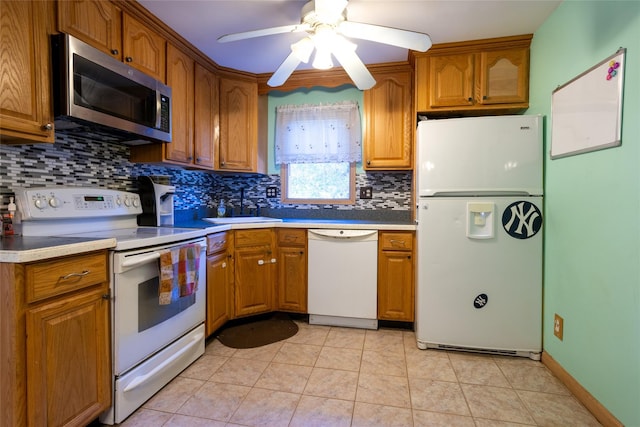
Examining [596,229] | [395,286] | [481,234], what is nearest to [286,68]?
[481,234]

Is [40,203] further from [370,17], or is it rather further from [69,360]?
[370,17]

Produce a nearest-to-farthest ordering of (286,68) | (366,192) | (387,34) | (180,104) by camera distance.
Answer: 1. (387,34)
2. (286,68)
3. (180,104)
4. (366,192)

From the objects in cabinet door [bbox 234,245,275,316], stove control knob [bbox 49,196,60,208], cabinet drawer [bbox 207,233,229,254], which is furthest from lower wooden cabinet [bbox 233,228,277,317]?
stove control knob [bbox 49,196,60,208]

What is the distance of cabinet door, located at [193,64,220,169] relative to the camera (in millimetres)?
2439

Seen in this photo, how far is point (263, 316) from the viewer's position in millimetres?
2689

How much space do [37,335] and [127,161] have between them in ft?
4.50

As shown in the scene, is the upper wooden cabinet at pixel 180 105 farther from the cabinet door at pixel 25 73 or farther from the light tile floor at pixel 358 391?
the light tile floor at pixel 358 391

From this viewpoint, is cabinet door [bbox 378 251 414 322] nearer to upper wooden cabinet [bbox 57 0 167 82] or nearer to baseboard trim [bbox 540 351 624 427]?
baseboard trim [bbox 540 351 624 427]

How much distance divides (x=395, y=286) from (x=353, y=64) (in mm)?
1637

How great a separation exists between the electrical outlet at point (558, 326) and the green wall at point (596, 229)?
0.12 feet

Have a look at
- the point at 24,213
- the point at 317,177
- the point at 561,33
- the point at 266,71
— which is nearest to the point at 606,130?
the point at 561,33

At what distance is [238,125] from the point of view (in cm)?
279

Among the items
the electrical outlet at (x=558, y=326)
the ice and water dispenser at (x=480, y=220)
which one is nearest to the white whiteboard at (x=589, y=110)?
the ice and water dispenser at (x=480, y=220)

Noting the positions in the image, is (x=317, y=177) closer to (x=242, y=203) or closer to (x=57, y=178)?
(x=242, y=203)
